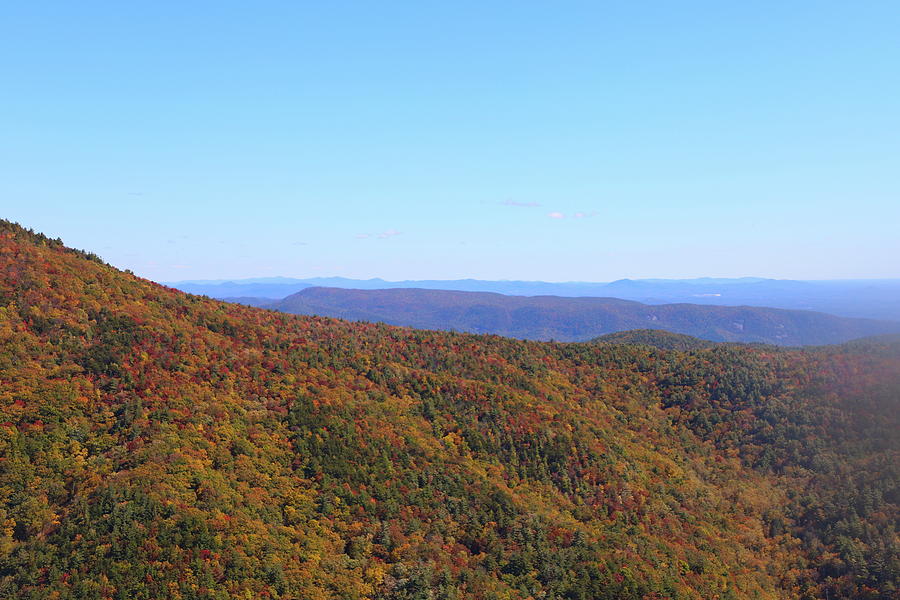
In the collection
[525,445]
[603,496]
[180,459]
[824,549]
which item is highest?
[180,459]

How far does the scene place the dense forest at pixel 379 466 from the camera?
62.7 metres

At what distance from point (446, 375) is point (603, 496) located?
45.9 meters

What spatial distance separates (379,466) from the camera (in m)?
93.5

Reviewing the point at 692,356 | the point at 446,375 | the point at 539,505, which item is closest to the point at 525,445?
the point at 539,505

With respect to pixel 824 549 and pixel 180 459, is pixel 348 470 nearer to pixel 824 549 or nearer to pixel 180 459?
pixel 180 459

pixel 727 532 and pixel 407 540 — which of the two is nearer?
pixel 407 540

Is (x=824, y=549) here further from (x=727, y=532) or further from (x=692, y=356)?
(x=692, y=356)

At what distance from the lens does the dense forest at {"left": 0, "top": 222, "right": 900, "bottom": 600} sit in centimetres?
6272

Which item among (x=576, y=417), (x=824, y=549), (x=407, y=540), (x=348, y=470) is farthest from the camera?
(x=576, y=417)

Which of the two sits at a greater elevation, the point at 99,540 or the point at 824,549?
the point at 99,540

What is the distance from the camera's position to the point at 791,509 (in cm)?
12206

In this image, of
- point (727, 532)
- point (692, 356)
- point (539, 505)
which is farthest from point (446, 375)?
point (692, 356)

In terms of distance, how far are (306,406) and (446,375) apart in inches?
1725

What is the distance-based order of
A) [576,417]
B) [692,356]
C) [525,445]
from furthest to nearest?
[692,356] → [576,417] → [525,445]
